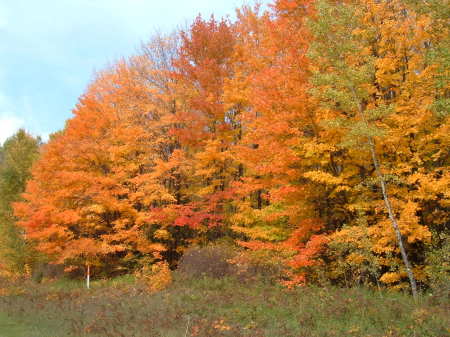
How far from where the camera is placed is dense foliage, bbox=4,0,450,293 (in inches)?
496

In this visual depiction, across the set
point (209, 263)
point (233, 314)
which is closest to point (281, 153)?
point (233, 314)

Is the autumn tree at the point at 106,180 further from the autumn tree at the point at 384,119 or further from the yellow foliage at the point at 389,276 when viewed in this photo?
the yellow foliage at the point at 389,276

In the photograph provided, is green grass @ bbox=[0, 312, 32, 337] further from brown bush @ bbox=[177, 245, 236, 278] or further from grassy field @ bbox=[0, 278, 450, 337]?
brown bush @ bbox=[177, 245, 236, 278]

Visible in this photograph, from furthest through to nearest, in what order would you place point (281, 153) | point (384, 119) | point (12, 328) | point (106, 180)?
point (106, 180) → point (281, 153) → point (384, 119) → point (12, 328)

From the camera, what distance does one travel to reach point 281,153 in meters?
14.0

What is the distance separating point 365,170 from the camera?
14.5m

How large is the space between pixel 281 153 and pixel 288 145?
791mm

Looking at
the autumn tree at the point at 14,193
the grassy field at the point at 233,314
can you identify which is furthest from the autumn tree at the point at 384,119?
the autumn tree at the point at 14,193

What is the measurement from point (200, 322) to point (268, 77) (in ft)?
31.9

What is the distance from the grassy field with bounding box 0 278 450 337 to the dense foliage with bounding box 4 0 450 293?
1.35m

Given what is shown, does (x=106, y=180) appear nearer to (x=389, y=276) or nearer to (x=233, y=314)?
(x=233, y=314)

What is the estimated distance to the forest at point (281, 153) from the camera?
496 inches

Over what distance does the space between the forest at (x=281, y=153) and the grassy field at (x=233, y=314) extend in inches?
46.4

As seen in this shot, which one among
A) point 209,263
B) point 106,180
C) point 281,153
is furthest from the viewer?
point 106,180
